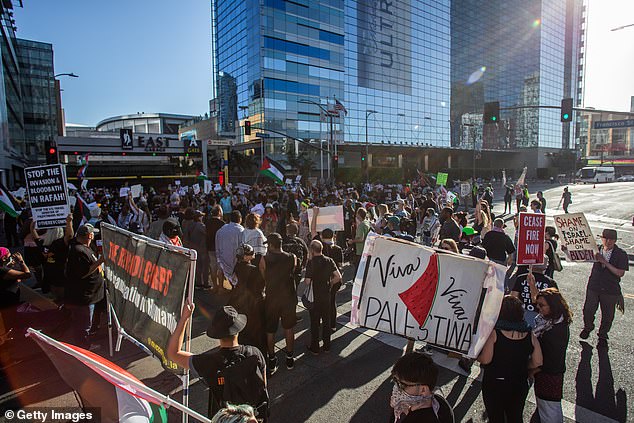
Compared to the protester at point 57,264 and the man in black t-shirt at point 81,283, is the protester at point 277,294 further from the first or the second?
the protester at point 57,264

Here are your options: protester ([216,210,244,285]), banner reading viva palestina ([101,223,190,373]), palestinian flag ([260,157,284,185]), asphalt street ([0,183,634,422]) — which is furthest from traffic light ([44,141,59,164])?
banner reading viva palestina ([101,223,190,373])

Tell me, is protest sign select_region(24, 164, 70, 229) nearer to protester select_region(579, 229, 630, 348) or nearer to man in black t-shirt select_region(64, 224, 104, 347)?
man in black t-shirt select_region(64, 224, 104, 347)

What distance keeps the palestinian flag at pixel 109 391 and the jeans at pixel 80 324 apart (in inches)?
147

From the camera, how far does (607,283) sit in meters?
5.71

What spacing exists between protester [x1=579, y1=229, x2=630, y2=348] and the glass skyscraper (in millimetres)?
27244

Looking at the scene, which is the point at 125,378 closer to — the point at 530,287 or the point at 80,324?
the point at 80,324

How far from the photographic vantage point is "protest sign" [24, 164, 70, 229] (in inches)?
295

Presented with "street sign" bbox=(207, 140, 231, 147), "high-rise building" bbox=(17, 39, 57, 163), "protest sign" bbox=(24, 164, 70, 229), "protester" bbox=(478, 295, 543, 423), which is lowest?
"protester" bbox=(478, 295, 543, 423)

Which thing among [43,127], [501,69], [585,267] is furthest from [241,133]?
[501,69]

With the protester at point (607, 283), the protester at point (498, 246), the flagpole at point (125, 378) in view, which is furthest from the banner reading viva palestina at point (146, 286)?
the protester at point (607, 283)

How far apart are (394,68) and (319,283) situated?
6377cm

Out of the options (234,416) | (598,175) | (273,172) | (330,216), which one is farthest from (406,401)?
(598,175)

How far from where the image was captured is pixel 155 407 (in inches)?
92.2

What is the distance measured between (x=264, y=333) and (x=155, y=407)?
272 cm
